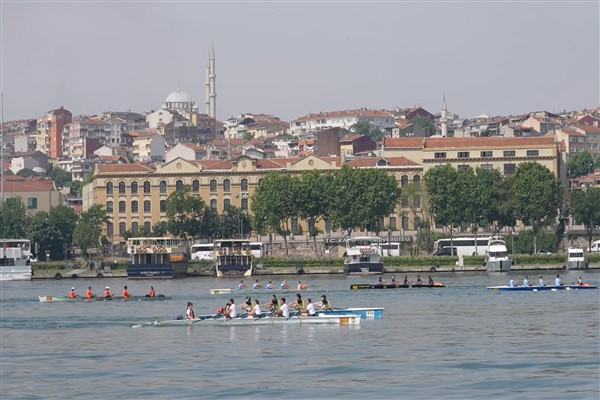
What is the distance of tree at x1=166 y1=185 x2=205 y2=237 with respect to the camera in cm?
15762

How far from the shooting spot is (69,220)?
6471 inches

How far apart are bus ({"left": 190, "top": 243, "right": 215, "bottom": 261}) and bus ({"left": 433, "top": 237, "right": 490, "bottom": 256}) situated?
22.0m

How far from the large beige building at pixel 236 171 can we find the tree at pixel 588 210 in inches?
391

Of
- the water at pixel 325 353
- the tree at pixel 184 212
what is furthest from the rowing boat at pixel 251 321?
the tree at pixel 184 212

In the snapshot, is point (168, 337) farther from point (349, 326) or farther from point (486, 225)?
point (486, 225)

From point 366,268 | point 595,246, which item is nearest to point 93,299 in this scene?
point 366,268

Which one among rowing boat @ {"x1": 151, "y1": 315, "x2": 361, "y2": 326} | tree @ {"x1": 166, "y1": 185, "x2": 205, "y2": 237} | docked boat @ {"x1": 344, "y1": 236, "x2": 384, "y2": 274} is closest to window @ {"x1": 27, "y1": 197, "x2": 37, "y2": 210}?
tree @ {"x1": 166, "y1": 185, "x2": 205, "y2": 237}

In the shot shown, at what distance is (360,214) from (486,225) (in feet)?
53.2

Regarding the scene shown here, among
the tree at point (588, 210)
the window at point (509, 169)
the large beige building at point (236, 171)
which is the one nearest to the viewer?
the tree at point (588, 210)

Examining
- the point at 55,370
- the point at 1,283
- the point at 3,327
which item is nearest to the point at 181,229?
the point at 1,283

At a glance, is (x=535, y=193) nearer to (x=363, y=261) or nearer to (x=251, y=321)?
(x=363, y=261)

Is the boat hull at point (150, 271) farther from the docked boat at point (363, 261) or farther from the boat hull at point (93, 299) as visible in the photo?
the boat hull at point (93, 299)

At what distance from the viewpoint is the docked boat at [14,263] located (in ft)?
445

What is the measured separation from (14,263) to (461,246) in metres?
41.9
